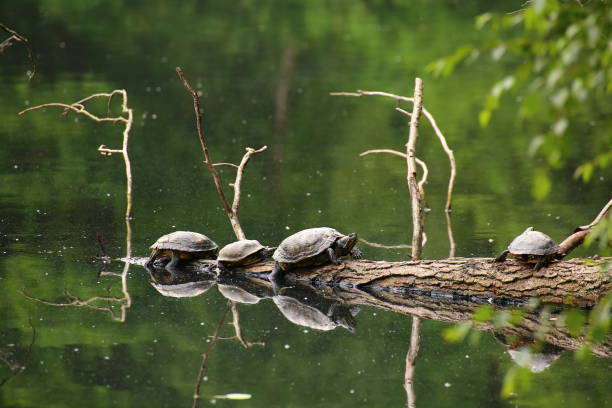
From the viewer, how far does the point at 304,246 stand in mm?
7988

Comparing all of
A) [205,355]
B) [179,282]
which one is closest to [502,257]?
[205,355]

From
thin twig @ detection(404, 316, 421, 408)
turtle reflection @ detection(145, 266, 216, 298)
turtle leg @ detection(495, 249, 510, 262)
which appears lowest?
turtle reflection @ detection(145, 266, 216, 298)

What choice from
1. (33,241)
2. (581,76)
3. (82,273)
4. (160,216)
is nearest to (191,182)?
(160,216)

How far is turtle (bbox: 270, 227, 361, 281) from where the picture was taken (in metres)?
7.97

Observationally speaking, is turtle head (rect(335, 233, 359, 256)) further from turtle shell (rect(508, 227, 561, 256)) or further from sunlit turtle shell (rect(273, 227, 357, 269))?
turtle shell (rect(508, 227, 561, 256))

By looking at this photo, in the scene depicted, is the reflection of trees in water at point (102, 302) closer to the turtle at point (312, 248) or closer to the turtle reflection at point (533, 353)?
the turtle at point (312, 248)

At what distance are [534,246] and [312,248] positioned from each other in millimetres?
1820

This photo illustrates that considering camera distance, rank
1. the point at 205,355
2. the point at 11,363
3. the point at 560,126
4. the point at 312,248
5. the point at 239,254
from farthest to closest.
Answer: the point at 239,254, the point at 312,248, the point at 205,355, the point at 11,363, the point at 560,126

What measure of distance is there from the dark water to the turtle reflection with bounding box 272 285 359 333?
12 centimetres

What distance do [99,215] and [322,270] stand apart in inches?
137

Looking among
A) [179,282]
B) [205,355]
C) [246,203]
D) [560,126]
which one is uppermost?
[560,126]

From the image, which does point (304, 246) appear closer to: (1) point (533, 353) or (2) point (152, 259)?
(2) point (152, 259)

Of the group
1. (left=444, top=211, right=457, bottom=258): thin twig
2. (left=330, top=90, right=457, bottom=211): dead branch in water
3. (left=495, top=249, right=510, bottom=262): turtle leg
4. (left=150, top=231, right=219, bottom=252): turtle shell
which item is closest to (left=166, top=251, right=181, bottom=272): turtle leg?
(left=150, top=231, right=219, bottom=252): turtle shell

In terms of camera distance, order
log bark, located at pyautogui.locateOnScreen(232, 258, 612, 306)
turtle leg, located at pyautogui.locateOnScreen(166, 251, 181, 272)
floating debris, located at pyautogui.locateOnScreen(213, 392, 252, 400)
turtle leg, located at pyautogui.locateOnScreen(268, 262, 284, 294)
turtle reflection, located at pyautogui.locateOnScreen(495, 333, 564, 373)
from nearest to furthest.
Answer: floating debris, located at pyautogui.locateOnScreen(213, 392, 252, 400), turtle reflection, located at pyautogui.locateOnScreen(495, 333, 564, 373), log bark, located at pyautogui.locateOnScreen(232, 258, 612, 306), turtle leg, located at pyautogui.locateOnScreen(268, 262, 284, 294), turtle leg, located at pyautogui.locateOnScreen(166, 251, 181, 272)
